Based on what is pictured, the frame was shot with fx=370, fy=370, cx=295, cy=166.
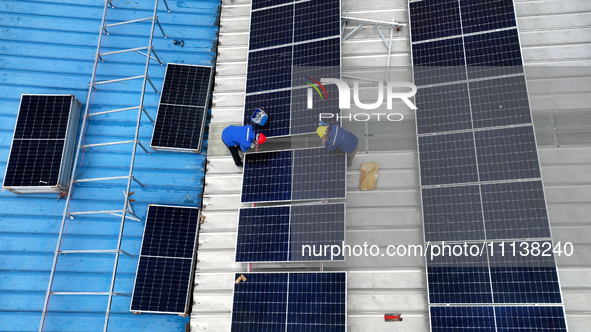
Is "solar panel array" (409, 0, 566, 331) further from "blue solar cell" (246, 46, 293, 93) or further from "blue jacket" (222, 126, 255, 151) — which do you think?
"blue jacket" (222, 126, 255, 151)

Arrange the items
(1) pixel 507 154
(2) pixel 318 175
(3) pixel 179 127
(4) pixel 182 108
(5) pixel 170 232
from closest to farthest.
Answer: (1) pixel 507 154, (2) pixel 318 175, (5) pixel 170 232, (3) pixel 179 127, (4) pixel 182 108

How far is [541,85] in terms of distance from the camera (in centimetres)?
899

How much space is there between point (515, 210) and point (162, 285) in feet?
25.2

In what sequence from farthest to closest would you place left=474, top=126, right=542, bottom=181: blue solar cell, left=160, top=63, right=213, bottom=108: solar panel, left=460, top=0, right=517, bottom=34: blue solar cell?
left=160, top=63, right=213, bottom=108: solar panel → left=460, top=0, right=517, bottom=34: blue solar cell → left=474, top=126, right=542, bottom=181: blue solar cell

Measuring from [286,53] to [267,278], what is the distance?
5.36 m

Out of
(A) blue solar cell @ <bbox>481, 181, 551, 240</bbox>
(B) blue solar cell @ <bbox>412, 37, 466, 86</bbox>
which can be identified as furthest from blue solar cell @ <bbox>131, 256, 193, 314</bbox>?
(B) blue solar cell @ <bbox>412, 37, 466, 86</bbox>

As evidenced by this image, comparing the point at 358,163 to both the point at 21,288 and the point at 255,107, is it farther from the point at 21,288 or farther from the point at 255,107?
the point at 21,288

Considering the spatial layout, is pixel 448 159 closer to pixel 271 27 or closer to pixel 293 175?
pixel 293 175

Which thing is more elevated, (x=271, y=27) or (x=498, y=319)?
(x=271, y=27)

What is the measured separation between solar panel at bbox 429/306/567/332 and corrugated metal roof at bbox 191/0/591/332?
0.48 meters

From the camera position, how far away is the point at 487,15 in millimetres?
8836

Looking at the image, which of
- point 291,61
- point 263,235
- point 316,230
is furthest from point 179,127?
point 316,230

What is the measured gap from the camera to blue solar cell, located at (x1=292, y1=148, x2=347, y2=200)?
7797 millimetres

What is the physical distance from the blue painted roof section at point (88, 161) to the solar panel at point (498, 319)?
5474 mm
